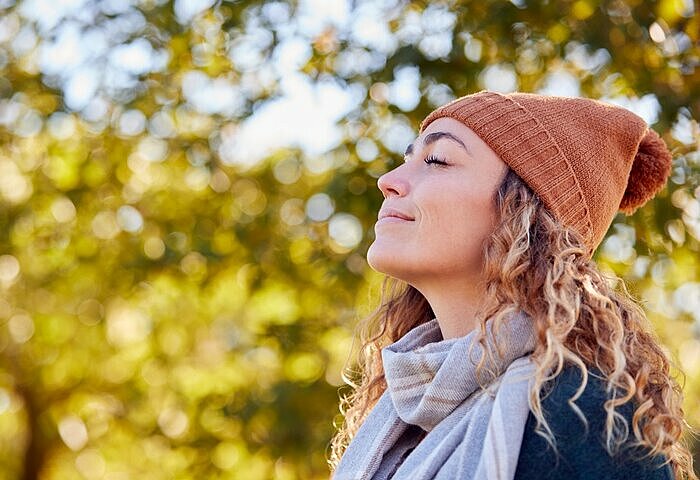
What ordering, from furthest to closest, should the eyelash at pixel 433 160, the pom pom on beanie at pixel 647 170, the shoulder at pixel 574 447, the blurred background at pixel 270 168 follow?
the blurred background at pixel 270 168
the pom pom on beanie at pixel 647 170
the eyelash at pixel 433 160
the shoulder at pixel 574 447

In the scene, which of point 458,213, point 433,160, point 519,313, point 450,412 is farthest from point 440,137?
point 450,412

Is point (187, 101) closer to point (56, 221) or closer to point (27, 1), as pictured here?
point (27, 1)

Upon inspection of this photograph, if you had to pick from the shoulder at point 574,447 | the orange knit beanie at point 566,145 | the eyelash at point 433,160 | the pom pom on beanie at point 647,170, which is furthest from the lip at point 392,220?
the pom pom on beanie at point 647,170

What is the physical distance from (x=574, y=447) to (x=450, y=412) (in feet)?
1.21

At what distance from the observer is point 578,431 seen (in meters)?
1.96

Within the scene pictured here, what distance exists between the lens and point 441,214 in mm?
2393

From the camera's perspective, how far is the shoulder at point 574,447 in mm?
1945

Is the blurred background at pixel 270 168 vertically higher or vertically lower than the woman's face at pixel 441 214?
lower

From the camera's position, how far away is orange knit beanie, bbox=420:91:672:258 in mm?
2469

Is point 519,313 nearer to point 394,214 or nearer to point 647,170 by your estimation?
point 394,214

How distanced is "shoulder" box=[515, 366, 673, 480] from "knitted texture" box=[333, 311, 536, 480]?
4 cm

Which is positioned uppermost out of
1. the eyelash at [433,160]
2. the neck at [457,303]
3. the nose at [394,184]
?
the eyelash at [433,160]

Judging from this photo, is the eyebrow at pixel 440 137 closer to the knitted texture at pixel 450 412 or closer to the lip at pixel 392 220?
the lip at pixel 392 220

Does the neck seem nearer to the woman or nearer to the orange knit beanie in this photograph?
the woman
